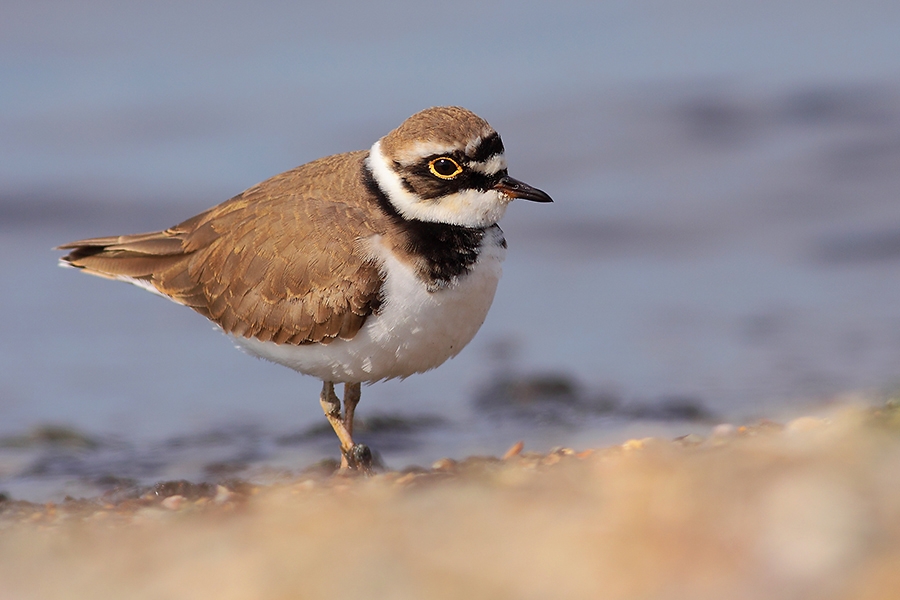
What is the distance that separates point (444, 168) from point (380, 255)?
0.55 meters

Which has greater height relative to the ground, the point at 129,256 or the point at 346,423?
the point at 129,256

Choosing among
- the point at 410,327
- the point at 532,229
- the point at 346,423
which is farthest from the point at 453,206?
the point at 532,229

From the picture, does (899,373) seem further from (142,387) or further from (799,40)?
(799,40)

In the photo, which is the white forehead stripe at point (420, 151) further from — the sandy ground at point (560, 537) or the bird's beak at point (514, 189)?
the sandy ground at point (560, 537)

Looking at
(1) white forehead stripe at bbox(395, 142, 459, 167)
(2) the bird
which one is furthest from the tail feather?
(1) white forehead stripe at bbox(395, 142, 459, 167)

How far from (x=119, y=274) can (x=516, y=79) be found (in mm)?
8759

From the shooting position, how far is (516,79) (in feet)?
47.0

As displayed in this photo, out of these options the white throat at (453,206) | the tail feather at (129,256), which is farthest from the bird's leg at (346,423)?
the white throat at (453,206)

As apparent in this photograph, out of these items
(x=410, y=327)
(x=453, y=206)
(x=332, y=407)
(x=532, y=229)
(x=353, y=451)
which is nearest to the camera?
(x=410, y=327)

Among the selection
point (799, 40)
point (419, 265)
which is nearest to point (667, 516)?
point (419, 265)

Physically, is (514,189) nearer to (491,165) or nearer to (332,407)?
(491,165)

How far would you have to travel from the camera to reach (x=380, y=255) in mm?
5301

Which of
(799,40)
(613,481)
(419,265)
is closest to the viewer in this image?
(613,481)

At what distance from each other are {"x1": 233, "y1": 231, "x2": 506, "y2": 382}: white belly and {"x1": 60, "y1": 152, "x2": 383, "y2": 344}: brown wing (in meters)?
0.08
